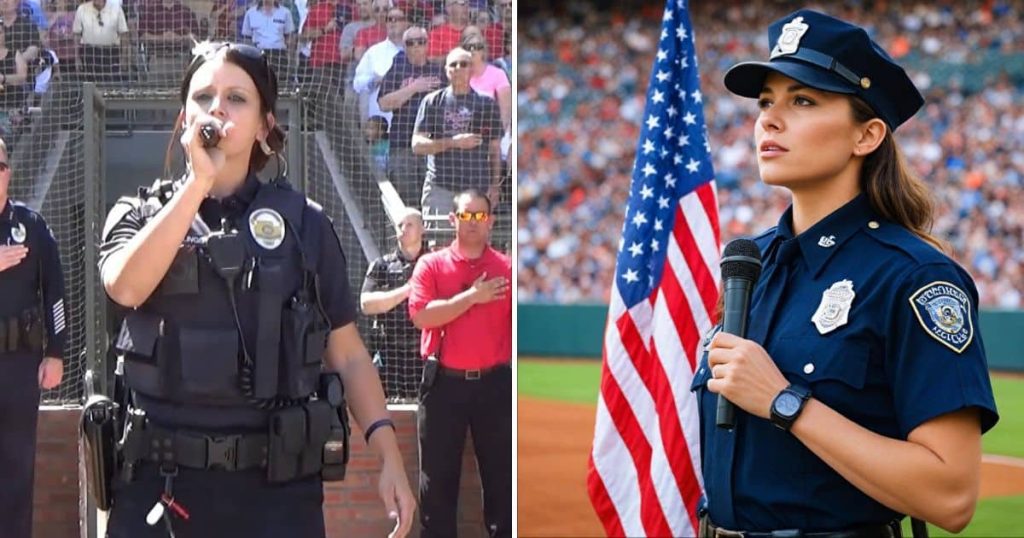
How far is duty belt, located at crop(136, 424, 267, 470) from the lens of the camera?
3.19 metres

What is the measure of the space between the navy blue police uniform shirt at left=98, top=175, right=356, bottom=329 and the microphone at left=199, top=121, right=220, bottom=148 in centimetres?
13

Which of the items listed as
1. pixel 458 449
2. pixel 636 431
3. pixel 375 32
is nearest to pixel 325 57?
pixel 375 32

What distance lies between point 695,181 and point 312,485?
2281mm

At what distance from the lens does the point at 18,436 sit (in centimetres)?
338

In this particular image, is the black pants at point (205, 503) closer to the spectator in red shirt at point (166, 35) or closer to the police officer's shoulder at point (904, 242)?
the spectator in red shirt at point (166, 35)

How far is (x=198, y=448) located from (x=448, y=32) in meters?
1.33

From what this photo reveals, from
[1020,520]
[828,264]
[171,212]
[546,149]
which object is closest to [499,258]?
[171,212]

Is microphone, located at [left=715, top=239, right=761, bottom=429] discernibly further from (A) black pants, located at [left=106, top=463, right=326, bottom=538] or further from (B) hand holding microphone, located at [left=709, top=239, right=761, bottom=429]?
(A) black pants, located at [left=106, top=463, right=326, bottom=538]

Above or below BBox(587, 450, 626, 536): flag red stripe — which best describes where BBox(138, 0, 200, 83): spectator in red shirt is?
above

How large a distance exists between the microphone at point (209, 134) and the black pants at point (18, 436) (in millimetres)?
760

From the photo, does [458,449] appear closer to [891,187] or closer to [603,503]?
[603,503]

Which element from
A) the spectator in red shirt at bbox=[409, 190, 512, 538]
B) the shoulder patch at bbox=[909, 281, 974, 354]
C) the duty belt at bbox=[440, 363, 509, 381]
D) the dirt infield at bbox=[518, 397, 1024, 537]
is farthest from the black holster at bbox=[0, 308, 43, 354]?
the dirt infield at bbox=[518, 397, 1024, 537]

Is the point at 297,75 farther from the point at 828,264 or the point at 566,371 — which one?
the point at 566,371

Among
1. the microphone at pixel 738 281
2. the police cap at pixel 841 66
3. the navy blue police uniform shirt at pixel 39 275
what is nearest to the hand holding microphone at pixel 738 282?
the microphone at pixel 738 281
